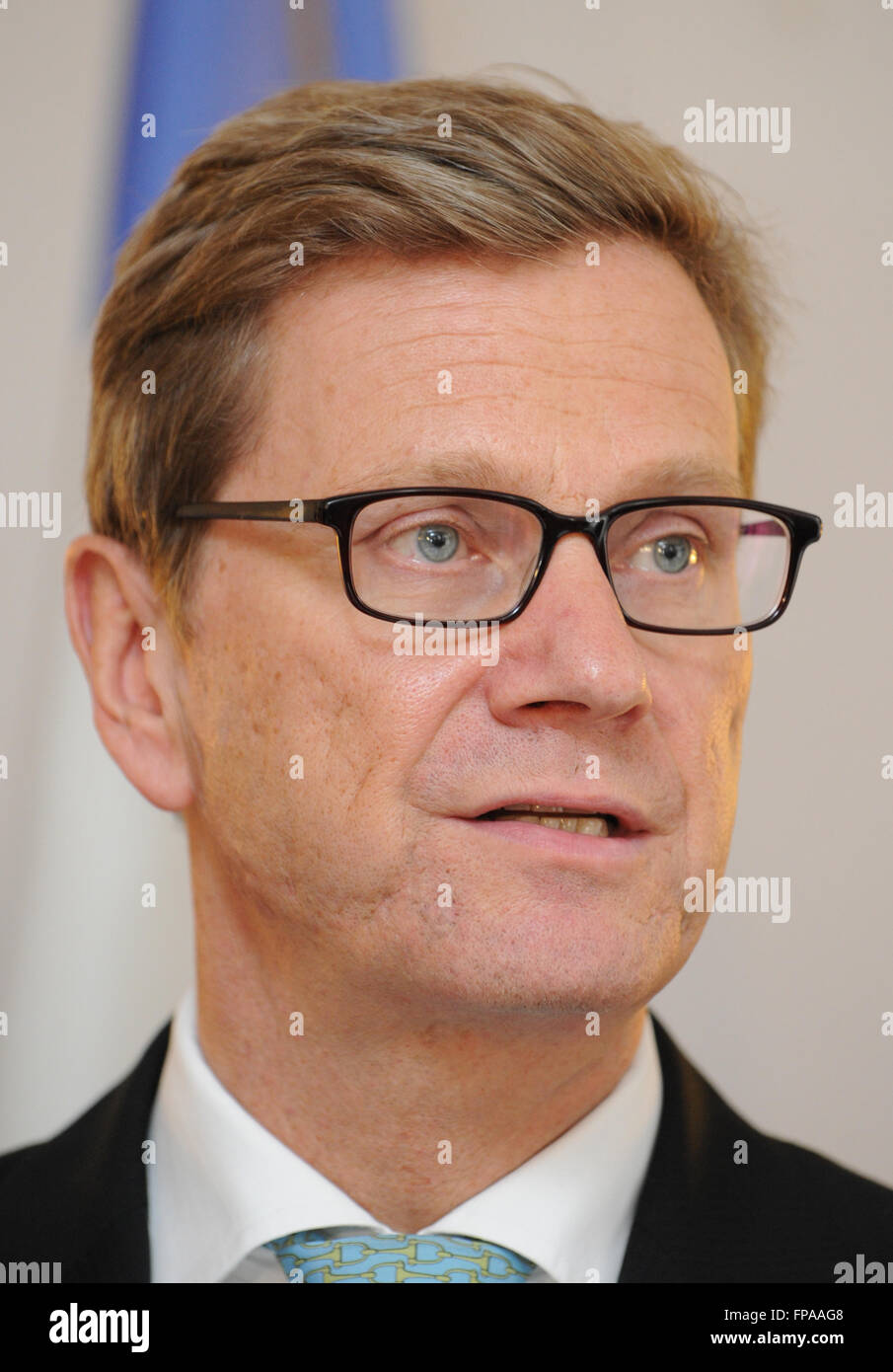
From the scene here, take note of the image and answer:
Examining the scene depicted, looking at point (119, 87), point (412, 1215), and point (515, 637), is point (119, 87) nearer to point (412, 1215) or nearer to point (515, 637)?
point (515, 637)

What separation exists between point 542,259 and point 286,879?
75 cm

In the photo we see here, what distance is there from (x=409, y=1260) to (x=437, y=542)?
0.78m

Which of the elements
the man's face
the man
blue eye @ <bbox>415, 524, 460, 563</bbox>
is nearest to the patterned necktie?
the man

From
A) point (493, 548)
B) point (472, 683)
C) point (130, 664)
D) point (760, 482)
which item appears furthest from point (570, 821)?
point (760, 482)

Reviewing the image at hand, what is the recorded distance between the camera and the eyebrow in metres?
1.49

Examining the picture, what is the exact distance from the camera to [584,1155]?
1.62 metres

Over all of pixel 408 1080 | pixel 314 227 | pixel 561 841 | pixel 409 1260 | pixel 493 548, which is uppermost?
pixel 314 227

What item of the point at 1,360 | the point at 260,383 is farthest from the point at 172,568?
the point at 1,360

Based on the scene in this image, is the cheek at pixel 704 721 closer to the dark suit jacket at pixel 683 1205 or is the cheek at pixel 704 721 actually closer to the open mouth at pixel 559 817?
the open mouth at pixel 559 817

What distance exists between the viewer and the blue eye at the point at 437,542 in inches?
60.6

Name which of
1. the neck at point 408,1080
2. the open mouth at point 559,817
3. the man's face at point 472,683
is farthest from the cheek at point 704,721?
the neck at point 408,1080

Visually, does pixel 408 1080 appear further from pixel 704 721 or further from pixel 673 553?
pixel 673 553

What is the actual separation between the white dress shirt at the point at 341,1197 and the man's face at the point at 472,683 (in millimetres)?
251

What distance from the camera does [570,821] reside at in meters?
1.47
